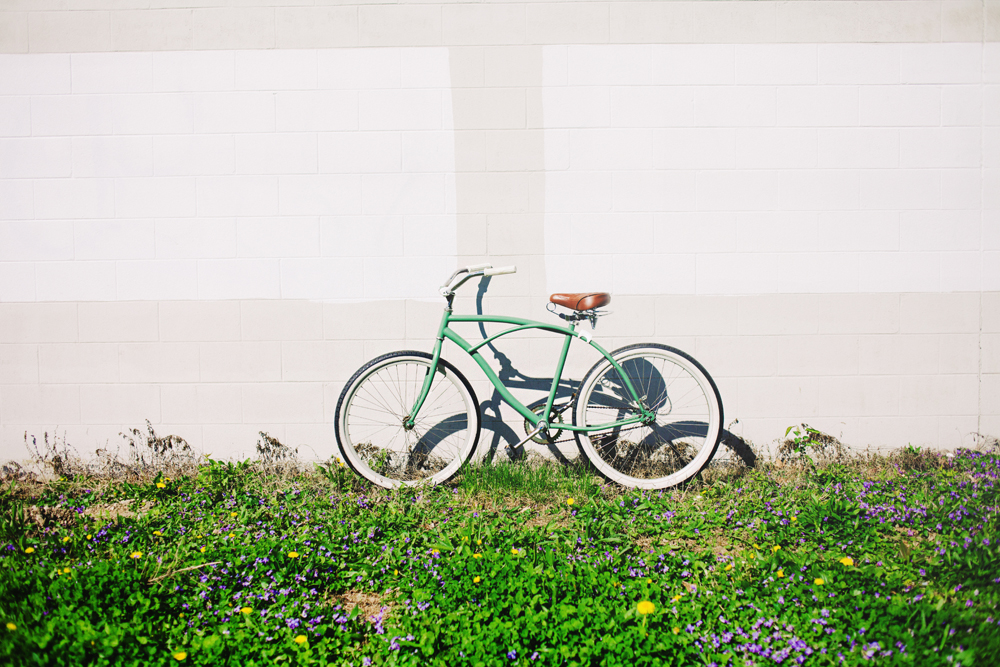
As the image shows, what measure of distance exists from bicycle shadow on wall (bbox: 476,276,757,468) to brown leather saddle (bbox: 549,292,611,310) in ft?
1.70

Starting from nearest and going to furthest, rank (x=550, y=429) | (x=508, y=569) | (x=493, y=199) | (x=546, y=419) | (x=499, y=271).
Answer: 1. (x=508, y=569)
2. (x=499, y=271)
3. (x=546, y=419)
4. (x=550, y=429)
5. (x=493, y=199)

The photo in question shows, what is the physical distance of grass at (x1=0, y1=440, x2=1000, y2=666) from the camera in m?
1.87

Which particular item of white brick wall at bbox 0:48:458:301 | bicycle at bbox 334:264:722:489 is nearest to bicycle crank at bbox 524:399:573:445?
bicycle at bbox 334:264:722:489

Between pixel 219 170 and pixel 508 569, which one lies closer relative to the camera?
pixel 508 569

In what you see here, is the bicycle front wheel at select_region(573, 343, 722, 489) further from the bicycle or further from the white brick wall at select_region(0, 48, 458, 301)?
the white brick wall at select_region(0, 48, 458, 301)

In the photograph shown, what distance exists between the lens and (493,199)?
328 centimetres

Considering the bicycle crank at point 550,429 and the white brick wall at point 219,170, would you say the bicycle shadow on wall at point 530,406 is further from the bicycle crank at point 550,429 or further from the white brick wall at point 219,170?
the white brick wall at point 219,170

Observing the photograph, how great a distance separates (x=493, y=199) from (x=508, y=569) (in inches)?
78.0

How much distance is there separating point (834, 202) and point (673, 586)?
7.83 feet

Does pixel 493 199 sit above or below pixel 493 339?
above

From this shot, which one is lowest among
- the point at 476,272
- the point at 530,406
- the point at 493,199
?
the point at 530,406

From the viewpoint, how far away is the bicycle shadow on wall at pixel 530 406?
10.9ft

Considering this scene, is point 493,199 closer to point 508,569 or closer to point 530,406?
point 530,406

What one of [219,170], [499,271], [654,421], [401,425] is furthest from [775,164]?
[219,170]
